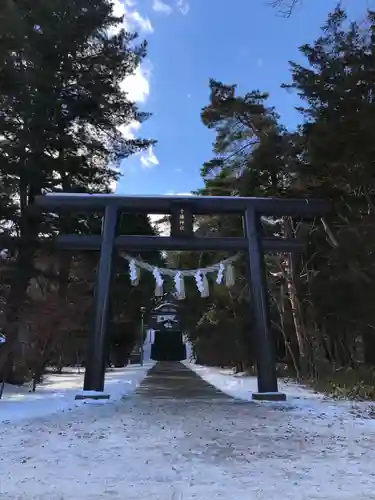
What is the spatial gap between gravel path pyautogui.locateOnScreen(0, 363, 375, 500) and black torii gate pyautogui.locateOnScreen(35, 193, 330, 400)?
9.93 feet

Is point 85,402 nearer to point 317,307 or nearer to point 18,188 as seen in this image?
point 18,188

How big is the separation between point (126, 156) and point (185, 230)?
196 inches

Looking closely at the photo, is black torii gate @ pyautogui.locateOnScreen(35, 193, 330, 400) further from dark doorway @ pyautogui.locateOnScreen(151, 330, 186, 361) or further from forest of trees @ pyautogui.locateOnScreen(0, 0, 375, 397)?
dark doorway @ pyautogui.locateOnScreen(151, 330, 186, 361)

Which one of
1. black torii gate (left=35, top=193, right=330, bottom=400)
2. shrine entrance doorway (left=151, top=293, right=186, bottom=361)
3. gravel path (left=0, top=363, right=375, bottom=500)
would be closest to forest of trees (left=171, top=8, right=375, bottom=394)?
black torii gate (left=35, top=193, right=330, bottom=400)

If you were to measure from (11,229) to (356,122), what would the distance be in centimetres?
796

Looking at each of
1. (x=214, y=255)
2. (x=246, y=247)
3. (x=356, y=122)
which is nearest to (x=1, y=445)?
(x=246, y=247)

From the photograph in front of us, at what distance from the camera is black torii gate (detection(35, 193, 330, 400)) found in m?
10.8

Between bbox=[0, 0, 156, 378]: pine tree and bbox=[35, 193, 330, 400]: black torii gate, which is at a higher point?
bbox=[0, 0, 156, 378]: pine tree

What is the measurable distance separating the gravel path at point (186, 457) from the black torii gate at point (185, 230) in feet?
9.93

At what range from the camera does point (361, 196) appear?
442 inches

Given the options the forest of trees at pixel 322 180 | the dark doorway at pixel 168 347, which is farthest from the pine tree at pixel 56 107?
the dark doorway at pixel 168 347

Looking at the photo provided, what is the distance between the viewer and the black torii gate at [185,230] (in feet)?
35.5

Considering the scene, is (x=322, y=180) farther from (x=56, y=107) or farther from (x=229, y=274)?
(x=56, y=107)

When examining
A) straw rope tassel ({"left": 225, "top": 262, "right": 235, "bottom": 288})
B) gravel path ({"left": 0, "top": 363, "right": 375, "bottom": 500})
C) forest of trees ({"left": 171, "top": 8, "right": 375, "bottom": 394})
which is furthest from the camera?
straw rope tassel ({"left": 225, "top": 262, "right": 235, "bottom": 288})
